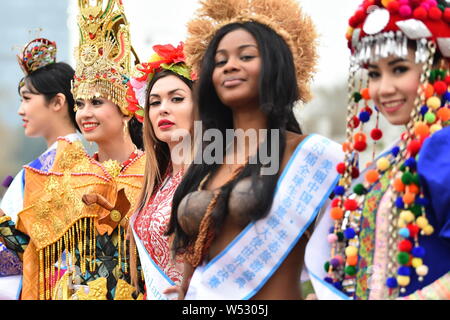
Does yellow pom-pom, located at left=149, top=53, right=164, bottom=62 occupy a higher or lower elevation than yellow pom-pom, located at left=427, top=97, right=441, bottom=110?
higher

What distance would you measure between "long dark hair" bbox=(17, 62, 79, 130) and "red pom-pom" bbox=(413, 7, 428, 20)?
354 cm

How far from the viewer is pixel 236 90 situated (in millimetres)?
3834

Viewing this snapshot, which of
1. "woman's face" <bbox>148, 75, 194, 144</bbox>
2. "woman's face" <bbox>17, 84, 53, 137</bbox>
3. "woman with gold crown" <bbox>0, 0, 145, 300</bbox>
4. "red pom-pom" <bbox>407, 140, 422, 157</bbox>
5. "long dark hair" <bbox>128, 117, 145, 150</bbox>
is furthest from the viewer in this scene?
"woman's face" <bbox>17, 84, 53, 137</bbox>

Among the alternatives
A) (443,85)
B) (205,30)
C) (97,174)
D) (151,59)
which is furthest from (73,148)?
(443,85)

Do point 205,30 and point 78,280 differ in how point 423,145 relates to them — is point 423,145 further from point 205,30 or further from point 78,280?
point 78,280

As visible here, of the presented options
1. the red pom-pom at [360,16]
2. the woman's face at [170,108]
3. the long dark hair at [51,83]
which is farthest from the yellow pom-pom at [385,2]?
the long dark hair at [51,83]

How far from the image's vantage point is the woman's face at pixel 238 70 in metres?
3.82

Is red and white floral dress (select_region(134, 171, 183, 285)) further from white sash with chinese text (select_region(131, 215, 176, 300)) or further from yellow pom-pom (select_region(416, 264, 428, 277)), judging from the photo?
yellow pom-pom (select_region(416, 264, 428, 277))

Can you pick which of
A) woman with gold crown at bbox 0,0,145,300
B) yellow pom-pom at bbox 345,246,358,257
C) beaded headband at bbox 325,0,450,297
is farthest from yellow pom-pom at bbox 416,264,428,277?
woman with gold crown at bbox 0,0,145,300

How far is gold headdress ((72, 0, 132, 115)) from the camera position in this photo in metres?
5.66

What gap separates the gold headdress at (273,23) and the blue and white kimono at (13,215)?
82.9 inches

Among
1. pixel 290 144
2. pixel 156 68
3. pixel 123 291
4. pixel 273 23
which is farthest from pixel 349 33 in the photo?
pixel 123 291

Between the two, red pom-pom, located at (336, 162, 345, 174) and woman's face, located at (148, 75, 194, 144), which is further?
A: woman's face, located at (148, 75, 194, 144)

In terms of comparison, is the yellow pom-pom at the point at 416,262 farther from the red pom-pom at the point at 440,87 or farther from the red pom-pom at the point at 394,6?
the red pom-pom at the point at 394,6
